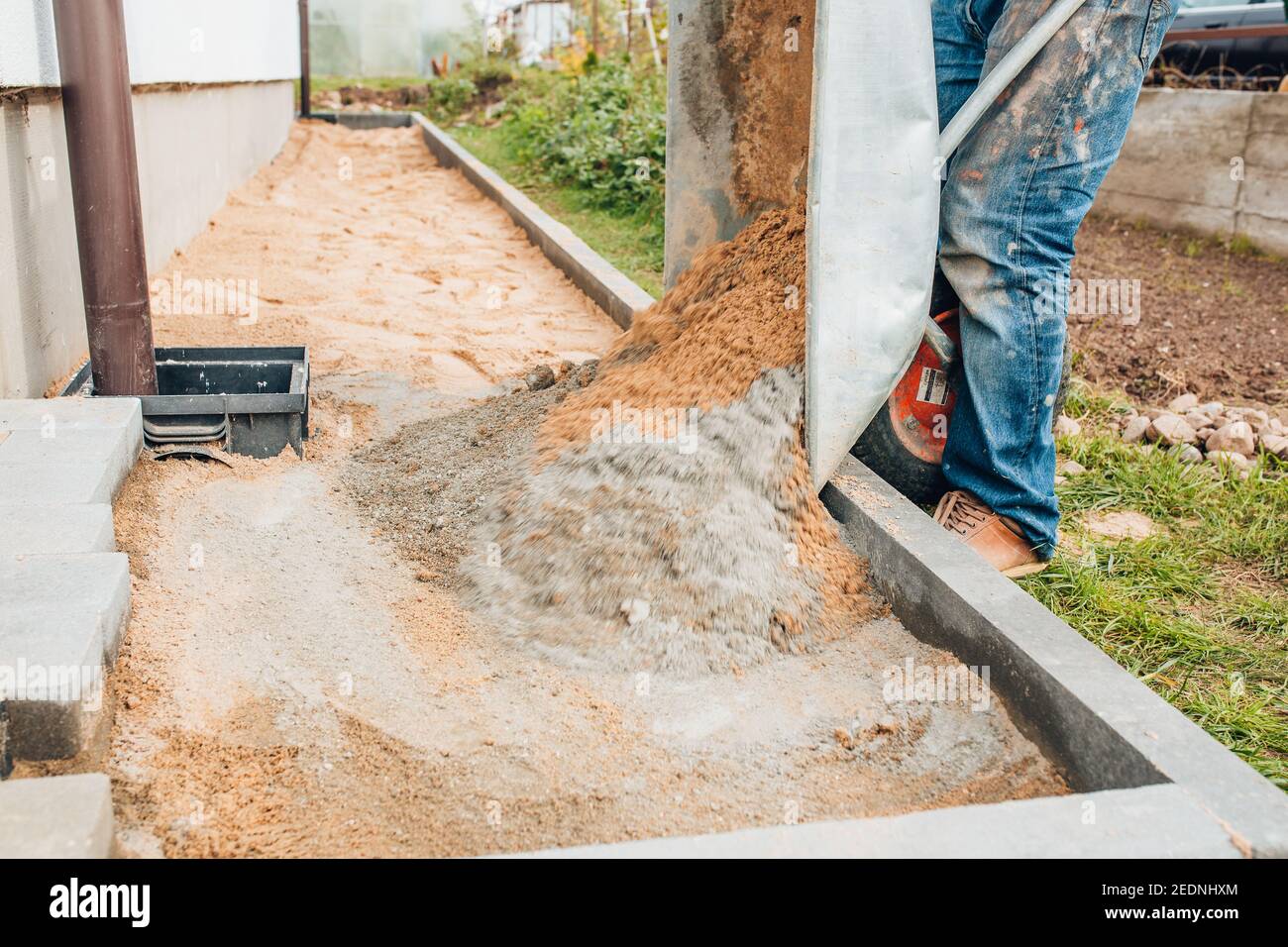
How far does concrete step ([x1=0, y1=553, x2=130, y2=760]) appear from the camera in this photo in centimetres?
151

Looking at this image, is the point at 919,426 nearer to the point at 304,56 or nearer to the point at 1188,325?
the point at 1188,325

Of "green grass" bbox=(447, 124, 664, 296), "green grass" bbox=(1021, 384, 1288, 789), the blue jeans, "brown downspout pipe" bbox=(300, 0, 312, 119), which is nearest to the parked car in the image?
"green grass" bbox=(447, 124, 664, 296)

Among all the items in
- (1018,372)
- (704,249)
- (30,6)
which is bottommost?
(1018,372)

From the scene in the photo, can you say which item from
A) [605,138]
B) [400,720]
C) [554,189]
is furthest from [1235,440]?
[554,189]

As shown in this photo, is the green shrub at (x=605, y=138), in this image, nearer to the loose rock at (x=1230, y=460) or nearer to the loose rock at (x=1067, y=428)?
the loose rock at (x=1067, y=428)

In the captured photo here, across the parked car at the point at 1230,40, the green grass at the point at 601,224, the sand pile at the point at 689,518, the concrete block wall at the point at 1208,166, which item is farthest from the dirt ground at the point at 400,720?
the parked car at the point at 1230,40

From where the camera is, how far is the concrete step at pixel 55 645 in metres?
1.51

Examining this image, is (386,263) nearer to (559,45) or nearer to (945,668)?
(945,668)

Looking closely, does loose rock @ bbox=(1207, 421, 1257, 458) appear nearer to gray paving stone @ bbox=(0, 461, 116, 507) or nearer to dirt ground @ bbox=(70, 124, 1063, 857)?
dirt ground @ bbox=(70, 124, 1063, 857)

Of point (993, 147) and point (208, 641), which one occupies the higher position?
point (993, 147)

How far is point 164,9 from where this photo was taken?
4.75 meters

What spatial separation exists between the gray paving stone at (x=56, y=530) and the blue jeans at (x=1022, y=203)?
5.92 feet
